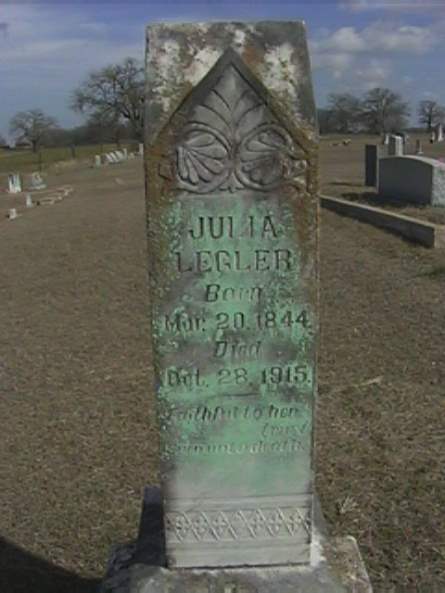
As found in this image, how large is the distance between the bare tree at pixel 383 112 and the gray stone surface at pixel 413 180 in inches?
1742

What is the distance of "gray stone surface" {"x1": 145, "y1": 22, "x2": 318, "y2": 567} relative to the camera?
6.77ft

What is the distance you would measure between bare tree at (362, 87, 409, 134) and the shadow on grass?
55.8 metres

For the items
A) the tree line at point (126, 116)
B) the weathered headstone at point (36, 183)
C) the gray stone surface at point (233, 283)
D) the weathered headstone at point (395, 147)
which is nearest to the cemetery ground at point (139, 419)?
the gray stone surface at point (233, 283)

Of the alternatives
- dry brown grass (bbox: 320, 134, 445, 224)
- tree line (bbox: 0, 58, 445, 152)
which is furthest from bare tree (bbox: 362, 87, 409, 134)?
dry brown grass (bbox: 320, 134, 445, 224)

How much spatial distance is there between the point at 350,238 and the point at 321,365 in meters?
5.68

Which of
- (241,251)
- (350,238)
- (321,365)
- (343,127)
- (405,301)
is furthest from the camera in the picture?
(343,127)

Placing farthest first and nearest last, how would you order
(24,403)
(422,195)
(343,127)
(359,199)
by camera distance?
(343,127)
(359,199)
(422,195)
(24,403)

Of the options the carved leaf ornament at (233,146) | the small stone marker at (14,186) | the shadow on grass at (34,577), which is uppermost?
the carved leaf ornament at (233,146)

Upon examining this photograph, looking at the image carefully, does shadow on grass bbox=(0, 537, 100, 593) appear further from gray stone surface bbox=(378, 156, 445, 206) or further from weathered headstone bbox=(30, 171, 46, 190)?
weathered headstone bbox=(30, 171, 46, 190)

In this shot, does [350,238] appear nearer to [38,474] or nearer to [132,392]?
[132,392]

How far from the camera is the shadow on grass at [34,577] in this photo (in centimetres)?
315

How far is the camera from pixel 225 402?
2.35m

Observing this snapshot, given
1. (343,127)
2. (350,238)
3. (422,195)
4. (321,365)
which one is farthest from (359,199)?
(343,127)

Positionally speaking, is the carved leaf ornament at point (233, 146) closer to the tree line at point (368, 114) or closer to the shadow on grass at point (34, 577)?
the shadow on grass at point (34, 577)
